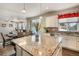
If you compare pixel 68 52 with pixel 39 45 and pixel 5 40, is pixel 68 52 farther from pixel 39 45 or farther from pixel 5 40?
pixel 5 40

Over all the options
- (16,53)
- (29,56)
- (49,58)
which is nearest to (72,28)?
(49,58)

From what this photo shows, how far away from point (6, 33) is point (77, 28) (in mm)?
1240

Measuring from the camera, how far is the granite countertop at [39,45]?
1.79 m

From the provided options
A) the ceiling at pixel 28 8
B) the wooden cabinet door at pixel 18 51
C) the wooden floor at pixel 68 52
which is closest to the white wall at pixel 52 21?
the ceiling at pixel 28 8

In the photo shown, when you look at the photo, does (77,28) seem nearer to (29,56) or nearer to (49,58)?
(49,58)

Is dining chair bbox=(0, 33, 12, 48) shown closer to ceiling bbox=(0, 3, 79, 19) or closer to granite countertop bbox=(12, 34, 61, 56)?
granite countertop bbox=(12, 34, 61, 56)

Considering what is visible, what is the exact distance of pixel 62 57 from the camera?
1.84 meters

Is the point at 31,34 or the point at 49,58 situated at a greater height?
the point at 31,34

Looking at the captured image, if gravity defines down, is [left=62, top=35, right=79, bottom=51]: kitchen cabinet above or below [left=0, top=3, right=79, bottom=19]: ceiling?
below

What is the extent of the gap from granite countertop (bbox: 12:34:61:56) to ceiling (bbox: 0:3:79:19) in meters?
0.43

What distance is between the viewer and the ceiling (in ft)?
5.78

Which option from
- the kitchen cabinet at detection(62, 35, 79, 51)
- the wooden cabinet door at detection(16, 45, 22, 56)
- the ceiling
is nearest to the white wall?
the ceiling

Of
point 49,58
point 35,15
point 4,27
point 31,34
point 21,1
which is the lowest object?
point 49,58

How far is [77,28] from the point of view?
5.88 feet
